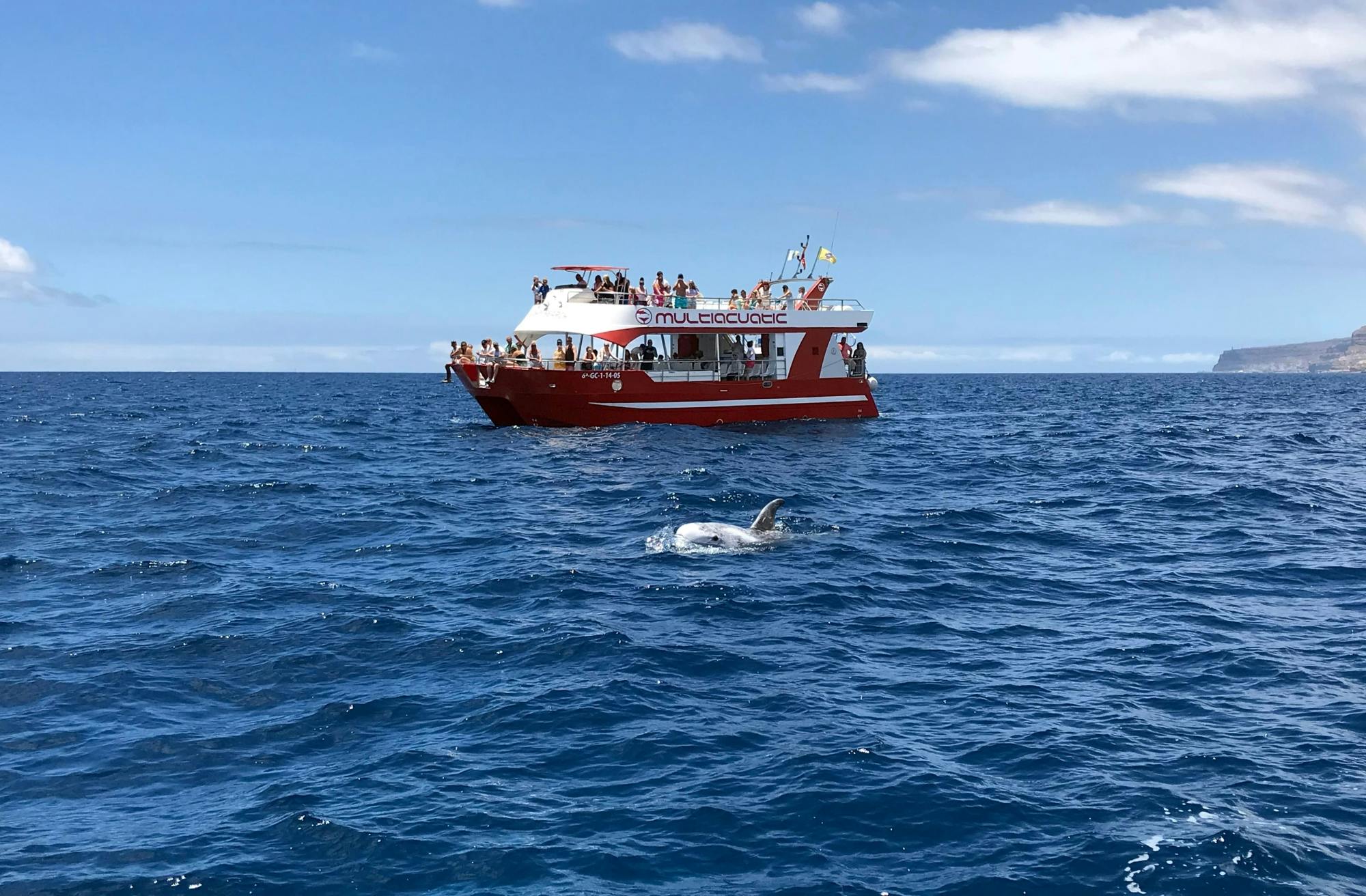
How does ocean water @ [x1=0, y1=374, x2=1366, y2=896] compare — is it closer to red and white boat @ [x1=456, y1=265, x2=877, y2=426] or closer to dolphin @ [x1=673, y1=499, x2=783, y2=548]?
dolphin @ [x1=673, y1=499, x2=783, y2=548]

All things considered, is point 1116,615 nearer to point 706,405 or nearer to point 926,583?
point 926,583

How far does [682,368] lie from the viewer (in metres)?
40.8

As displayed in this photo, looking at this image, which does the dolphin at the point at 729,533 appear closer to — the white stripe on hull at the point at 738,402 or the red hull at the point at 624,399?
the red hull at the point at 624,399

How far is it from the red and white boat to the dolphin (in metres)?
18.7

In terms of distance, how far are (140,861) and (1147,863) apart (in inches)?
305

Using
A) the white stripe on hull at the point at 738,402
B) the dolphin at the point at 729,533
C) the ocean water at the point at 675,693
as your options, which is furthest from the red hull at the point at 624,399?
the dolphin at the point at 729,533

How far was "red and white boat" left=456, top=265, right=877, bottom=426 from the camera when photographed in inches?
1500

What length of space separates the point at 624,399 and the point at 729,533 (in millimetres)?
19671

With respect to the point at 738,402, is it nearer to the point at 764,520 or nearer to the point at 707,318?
the point at 707,318

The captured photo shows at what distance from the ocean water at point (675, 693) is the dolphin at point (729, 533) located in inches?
28.5

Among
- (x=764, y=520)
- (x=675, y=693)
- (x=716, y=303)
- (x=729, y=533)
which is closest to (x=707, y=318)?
(x=716, y=303)

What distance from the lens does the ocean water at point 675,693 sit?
8.20m

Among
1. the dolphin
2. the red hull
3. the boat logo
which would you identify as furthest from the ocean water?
the boat logo

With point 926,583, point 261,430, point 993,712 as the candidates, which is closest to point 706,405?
point 261,430
